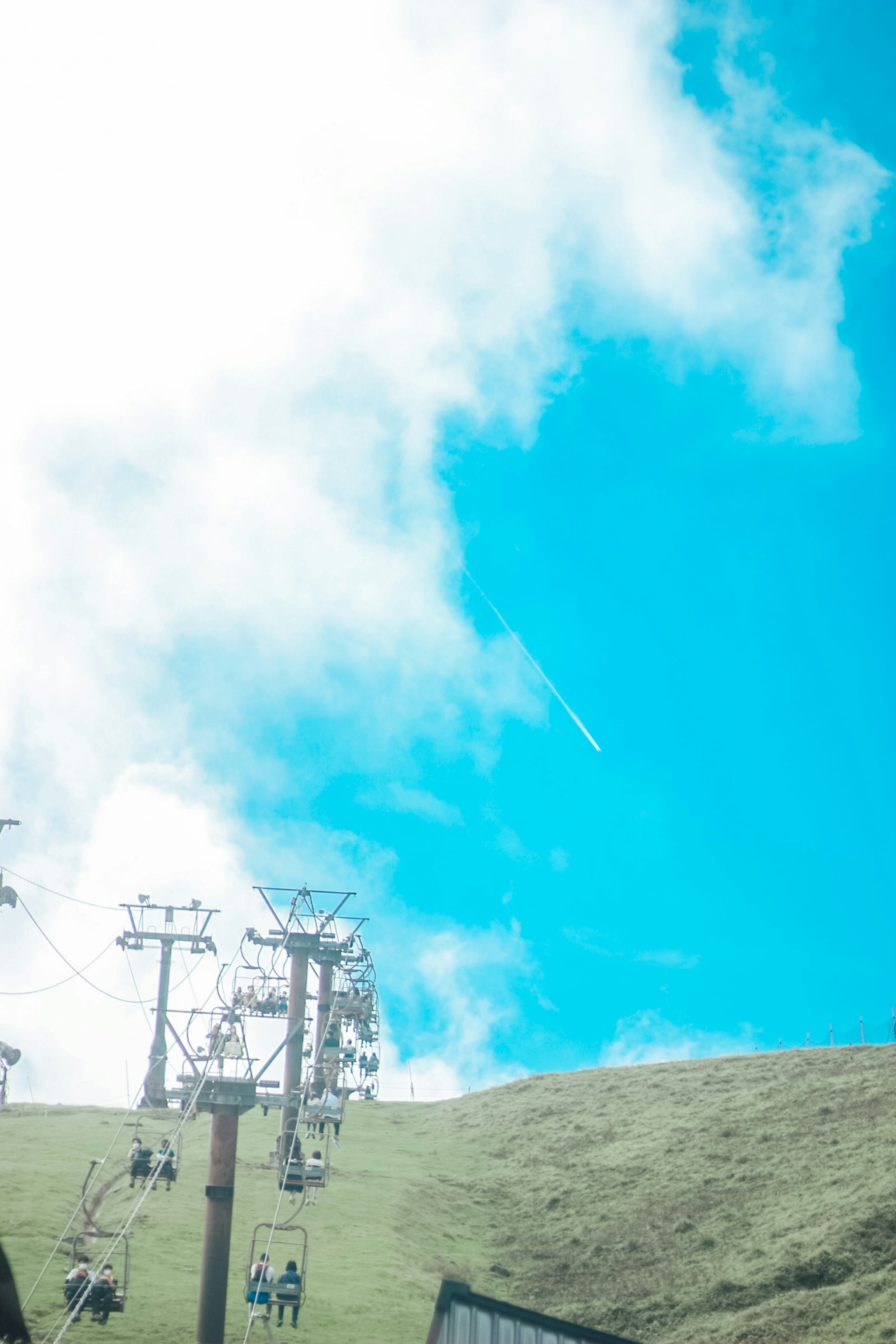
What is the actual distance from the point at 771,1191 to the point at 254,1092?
22011mm

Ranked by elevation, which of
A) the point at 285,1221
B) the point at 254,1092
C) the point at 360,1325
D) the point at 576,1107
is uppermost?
the point at 576,1107

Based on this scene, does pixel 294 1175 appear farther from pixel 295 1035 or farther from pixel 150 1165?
pixel 295 1035

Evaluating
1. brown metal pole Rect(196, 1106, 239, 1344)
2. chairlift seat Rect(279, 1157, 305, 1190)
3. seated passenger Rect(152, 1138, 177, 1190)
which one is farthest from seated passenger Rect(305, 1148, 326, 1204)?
seated passenger Rect(152, 1138, 177, 1190)

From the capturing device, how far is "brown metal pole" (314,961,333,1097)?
41.3m

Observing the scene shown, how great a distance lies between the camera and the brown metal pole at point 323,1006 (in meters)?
41.3

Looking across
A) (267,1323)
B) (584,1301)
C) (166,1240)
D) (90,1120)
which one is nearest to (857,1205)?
(584,1301)

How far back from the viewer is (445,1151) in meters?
54.8

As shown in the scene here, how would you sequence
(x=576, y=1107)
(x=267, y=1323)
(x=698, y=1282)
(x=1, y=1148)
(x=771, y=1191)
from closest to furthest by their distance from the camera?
(x=267, y=1323) → (x=698, y=1282) → (x=771, y=1191) → (x=1, y=1148) → (x=576, y=1107)

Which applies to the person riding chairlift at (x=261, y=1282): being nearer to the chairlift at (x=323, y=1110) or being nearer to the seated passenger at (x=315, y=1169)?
the seated passenger at (x=315, y=1169)

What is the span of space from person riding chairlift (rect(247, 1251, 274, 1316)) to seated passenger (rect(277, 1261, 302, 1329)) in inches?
10.3

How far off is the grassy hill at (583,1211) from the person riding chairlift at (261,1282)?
254 cm

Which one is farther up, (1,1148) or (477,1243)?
(1,1148)

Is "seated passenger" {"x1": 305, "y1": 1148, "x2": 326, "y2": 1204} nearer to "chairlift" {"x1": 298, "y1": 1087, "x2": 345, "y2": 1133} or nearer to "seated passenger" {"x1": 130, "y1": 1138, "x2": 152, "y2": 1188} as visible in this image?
"chairlift" {"x1": 298, "y1": 1087, "x2": 345, "y2": 1133}

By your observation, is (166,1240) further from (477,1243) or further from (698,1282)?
(698,1282)
